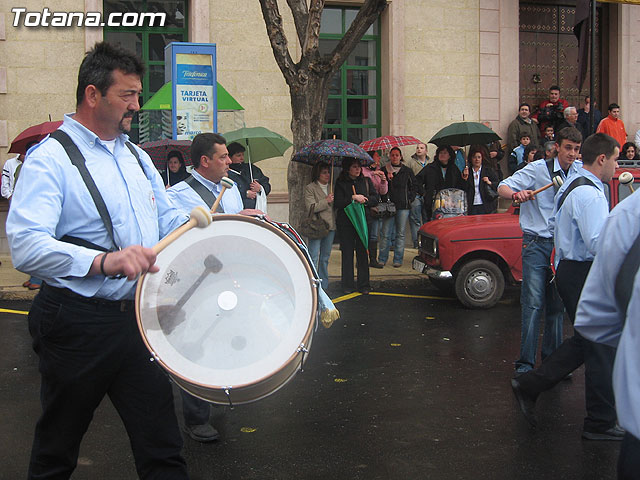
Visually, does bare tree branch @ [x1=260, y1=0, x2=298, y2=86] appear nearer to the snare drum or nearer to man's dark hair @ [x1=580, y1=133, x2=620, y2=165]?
man's dark hair @ [x1=580, y1=133, x2=620, y2=165]

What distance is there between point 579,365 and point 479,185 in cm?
800

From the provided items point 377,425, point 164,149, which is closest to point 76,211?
point 377,425

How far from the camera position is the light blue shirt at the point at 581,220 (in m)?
4.96

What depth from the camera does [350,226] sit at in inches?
422

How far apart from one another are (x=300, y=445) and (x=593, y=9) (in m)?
8.84

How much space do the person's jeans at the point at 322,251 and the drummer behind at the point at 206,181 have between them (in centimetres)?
554

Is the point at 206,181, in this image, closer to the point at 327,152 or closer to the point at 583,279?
the point at 583,279

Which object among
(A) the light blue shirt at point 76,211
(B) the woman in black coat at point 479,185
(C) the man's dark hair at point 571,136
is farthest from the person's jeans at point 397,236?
(A) the light blue shirt at point 76,211

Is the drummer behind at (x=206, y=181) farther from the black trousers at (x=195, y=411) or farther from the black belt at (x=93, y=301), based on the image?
the black belt at (x=93, y=301)

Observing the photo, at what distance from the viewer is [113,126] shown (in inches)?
124

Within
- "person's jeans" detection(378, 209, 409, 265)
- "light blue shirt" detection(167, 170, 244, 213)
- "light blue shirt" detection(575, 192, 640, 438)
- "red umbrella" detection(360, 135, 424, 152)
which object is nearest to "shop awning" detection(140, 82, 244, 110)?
"red umbrella" detection(360, 135, 424, 152)

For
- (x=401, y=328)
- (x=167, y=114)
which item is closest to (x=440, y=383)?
(x=401, y=328)
